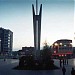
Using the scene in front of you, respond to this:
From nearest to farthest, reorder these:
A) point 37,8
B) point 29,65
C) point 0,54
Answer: point 29,65, point 37,8, point 0,54

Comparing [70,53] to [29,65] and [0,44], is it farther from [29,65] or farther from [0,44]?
[29,65]

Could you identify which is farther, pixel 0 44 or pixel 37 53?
pixel 0 44

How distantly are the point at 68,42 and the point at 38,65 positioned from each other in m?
129

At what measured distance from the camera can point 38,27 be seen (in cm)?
5806

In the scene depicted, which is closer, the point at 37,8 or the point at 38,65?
the point at 38,65

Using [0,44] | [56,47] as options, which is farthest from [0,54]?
[56,47]

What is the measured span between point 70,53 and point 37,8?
105772 millimetres

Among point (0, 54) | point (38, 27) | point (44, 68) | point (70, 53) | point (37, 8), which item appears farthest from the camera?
point (0, 54)

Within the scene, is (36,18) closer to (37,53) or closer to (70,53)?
(37,53)

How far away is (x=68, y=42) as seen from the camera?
172m

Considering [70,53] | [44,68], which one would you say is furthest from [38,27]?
[70,53]

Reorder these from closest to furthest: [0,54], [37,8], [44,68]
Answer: [44,68], [37,8], [0,54]

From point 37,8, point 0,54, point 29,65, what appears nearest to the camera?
point 29,65

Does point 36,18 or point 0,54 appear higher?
point 36,18
